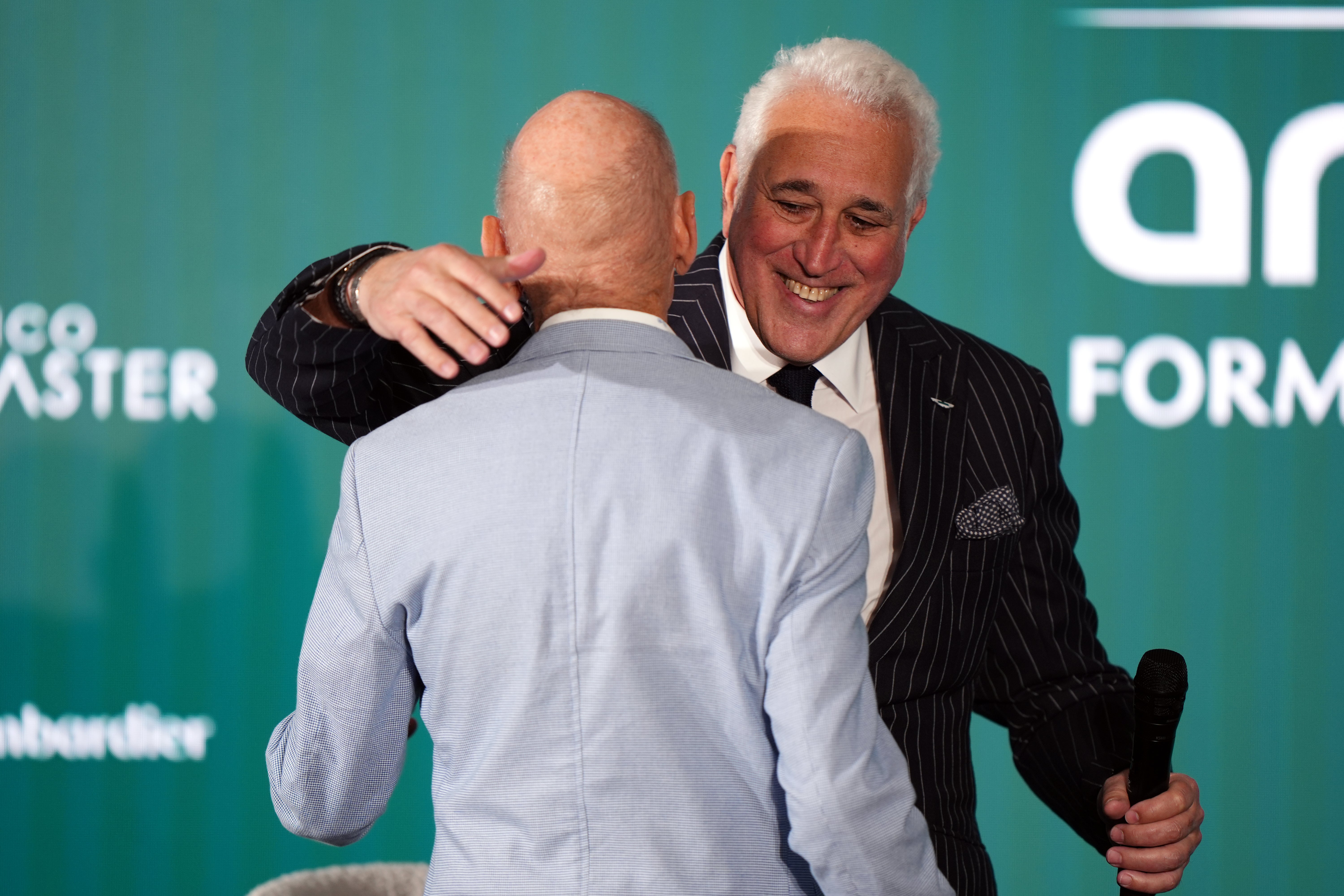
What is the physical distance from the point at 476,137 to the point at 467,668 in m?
2.28

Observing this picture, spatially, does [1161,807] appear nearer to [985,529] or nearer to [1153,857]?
[1153,857]

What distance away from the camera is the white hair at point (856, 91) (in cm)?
172

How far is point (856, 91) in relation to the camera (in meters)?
1.71

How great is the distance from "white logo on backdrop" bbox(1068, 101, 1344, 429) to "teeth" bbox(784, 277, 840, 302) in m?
1.47

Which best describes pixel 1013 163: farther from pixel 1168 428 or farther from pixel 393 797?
pixel 393 797

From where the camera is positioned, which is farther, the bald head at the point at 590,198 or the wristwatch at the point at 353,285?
the wristwatch at the point at 353,285

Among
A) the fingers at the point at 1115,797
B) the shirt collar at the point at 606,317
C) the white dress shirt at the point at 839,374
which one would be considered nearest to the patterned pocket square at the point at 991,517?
the white dress shirt at the point at 839,374

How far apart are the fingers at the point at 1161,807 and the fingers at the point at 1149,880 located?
0.06m

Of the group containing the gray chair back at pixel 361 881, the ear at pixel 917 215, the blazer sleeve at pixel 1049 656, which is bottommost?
the gray chair back at pixel 361 881

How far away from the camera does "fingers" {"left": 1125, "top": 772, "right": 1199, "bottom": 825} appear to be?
4.70 feet

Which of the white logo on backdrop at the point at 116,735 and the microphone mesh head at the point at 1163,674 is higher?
the microphone mesh head at the point at 1163,674

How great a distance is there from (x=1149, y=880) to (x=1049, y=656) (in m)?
0.40

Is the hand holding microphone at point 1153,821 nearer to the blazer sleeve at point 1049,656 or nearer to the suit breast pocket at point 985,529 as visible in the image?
the blazer sleeve at point 1049,656

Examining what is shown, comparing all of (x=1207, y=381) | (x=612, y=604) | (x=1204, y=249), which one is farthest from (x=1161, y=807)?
(x=1204, y=249)
